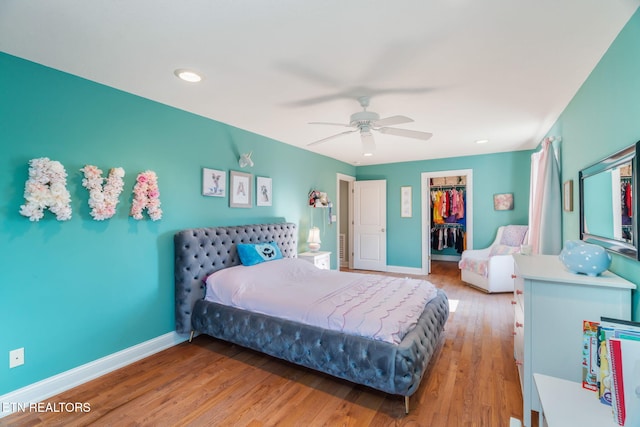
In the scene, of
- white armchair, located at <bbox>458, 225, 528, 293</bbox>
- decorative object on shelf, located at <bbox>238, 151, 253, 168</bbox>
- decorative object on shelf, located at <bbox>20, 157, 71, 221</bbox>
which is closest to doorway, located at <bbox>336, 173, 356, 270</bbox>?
white armchair, located at <bbox>458, 225, 528, 293</bbox>

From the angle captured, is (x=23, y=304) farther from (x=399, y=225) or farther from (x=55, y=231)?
(x=399, y=225)

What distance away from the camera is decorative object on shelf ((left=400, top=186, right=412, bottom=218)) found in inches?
245

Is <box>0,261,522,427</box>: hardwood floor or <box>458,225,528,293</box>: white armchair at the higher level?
<box>458,225,528,293</box>: white armchair

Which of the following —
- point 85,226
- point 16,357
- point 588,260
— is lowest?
point 16,357

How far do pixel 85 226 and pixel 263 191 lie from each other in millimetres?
2115

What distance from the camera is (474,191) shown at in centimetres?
562

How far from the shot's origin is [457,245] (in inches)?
288

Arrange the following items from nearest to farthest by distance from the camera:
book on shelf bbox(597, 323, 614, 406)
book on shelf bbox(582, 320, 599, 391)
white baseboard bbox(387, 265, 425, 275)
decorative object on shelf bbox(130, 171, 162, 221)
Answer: book on shelf bbox(597, 323, 614, 406) → book on shelf bbox(582, 320, 599, 391) → decorative object on shelf bbox(130, 171, 162, 221) → white baseboard bbox(387, 265, 425, 275)

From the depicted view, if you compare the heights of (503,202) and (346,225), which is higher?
(503,202)

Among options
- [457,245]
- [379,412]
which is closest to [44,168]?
[379,412]

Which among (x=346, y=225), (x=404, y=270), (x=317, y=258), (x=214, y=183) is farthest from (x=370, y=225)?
(x=214, y=183)

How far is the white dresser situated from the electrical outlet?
340 cm

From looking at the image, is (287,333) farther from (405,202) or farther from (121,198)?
(405,202)

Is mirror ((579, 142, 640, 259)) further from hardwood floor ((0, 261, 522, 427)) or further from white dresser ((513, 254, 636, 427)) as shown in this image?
hardwood floor ((0, 261, 522, 427))
